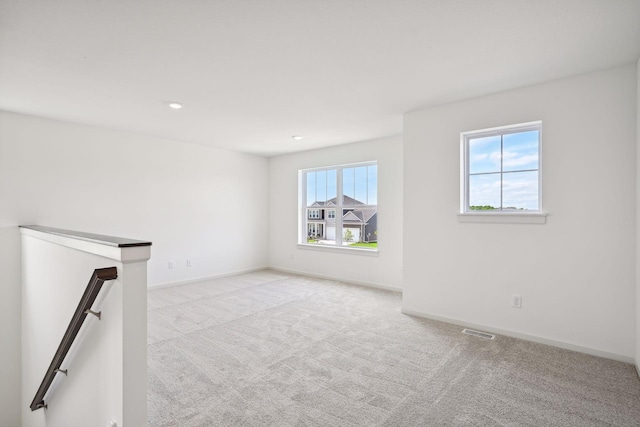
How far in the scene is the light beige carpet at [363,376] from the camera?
200 cm

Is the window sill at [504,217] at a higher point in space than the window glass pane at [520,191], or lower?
lower

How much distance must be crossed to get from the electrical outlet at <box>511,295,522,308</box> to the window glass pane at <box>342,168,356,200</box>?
122 inches

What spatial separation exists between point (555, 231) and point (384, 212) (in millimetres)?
2526

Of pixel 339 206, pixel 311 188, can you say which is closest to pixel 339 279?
pixel 339 206

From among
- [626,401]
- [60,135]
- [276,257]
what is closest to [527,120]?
[626,401]

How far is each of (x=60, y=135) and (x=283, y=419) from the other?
4533 mm

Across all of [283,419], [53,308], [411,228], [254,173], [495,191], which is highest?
[254,173]

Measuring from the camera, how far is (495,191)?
134 inches

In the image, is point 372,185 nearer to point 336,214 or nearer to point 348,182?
point 348,182

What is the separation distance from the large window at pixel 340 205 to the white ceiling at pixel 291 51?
6.22 ft

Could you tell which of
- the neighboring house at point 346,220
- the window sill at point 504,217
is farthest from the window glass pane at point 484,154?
the neighboring house at point 346,220

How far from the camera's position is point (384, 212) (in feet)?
17.2

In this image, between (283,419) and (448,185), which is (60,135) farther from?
(448,185)

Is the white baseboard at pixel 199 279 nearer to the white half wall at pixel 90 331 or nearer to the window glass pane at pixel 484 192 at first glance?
the white half wall at pixel 90 331
